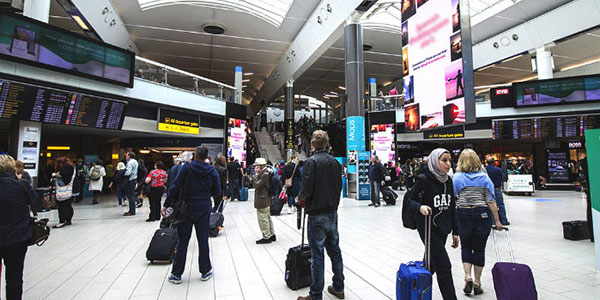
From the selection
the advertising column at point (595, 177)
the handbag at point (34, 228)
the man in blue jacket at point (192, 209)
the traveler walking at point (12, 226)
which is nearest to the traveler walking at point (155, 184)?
the man in blue jacket at point (192, 209)

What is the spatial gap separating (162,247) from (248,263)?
124cm

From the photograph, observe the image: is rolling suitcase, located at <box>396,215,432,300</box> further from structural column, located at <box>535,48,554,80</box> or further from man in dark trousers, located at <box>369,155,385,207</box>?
structural column, located at <box>535,48,554,80</box>

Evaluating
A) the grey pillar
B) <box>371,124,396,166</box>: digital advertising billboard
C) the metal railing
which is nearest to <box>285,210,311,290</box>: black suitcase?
the grey pillar

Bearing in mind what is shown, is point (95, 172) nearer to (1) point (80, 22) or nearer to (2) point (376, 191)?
(1) point (80, 22)

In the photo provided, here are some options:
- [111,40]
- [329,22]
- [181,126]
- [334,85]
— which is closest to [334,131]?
[334,85]

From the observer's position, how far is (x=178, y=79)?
13047 millimetres

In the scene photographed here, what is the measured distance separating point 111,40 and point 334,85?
19439 mm

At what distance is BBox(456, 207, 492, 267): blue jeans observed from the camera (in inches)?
116

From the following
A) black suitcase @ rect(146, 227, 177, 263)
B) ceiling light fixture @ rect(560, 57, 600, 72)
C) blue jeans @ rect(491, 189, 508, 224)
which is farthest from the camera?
ceiling light fixture @ rect(560, 57, 600, 72)

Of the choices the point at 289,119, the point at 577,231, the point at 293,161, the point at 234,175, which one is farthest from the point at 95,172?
the point at 289,119

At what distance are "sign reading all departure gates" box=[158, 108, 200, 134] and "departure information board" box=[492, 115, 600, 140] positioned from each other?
53.5 ft

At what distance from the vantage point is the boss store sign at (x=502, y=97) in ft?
52.6

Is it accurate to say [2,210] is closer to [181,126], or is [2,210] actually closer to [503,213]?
[503,213]

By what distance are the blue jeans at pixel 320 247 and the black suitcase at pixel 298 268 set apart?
1.46 feet
